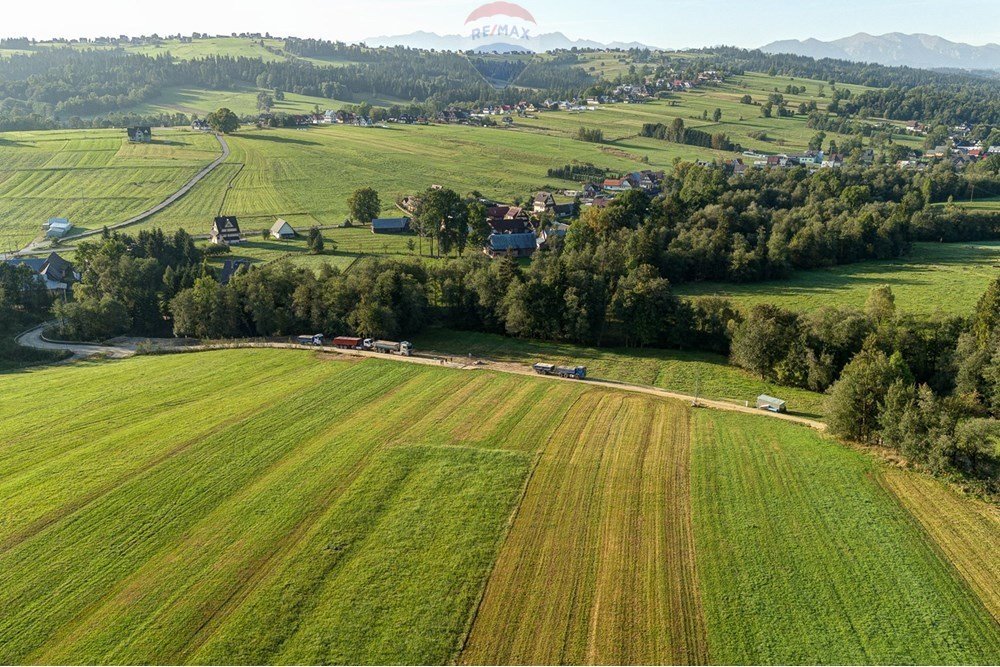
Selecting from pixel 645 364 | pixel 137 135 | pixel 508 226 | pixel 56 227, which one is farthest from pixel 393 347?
pixel 137 135

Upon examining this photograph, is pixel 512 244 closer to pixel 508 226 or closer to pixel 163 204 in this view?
pixel 508 226

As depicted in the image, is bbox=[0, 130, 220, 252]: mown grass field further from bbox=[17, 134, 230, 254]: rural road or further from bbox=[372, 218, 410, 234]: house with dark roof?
bbox=[372, 218, 410, 234]: house with dark roof

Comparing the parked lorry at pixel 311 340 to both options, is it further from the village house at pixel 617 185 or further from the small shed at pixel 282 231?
the village house at pixel 617 185

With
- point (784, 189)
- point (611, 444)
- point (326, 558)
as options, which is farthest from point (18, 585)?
point (784, 189)

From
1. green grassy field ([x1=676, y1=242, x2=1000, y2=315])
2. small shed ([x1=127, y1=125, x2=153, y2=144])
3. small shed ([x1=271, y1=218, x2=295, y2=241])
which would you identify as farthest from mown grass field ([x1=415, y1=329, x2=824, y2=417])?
small shed ([x1=127, y1=125, x2=153, y2=144])

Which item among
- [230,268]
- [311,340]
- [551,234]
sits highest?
[551,234]

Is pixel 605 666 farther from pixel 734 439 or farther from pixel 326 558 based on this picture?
pixel 734 439

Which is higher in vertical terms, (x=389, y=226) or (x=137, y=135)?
(x=137, y=135)
